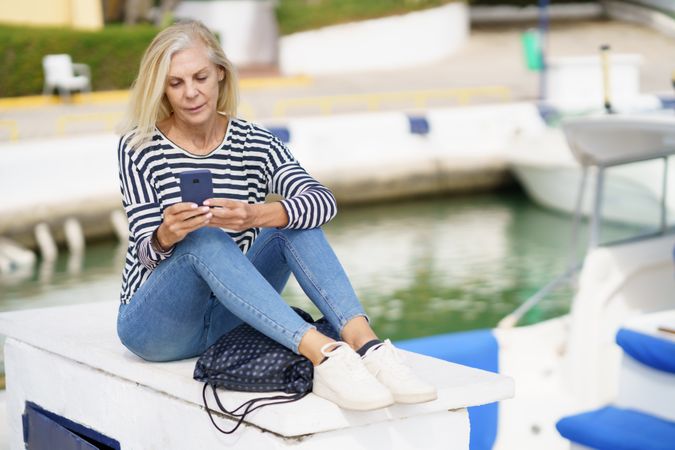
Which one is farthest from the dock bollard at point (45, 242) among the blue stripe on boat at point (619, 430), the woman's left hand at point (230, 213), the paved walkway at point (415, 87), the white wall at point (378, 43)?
the white wall at point (378, 43)

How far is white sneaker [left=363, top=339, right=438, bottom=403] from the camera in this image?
294cm

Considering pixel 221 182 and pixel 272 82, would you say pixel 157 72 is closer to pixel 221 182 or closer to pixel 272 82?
A: pixel 221 182

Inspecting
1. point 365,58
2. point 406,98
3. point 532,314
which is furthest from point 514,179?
point 365,58

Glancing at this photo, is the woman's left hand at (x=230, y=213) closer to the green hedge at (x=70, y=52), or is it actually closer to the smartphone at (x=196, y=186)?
the smartphone at (x=196, y=186)

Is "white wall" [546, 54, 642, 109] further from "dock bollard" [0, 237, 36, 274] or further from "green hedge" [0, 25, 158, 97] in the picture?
"dock bollard" [0, 237, 36, 274]

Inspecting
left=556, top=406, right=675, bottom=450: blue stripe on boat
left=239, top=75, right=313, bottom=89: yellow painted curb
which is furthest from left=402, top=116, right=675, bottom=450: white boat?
left=239, top=75, right=313, bottom=89: yellow painted curb

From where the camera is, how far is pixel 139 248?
3293mm

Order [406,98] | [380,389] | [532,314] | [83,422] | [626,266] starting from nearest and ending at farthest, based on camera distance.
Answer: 1. [380,389]
2. [83,422]
3. [626,266]
4. [532,314]
5. [406,98]

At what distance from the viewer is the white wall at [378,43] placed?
2434cm

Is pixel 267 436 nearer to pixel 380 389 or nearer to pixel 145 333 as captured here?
pixel 380 389

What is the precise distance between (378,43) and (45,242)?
14.0 metres

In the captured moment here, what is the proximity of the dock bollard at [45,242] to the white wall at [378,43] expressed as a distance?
476 inches

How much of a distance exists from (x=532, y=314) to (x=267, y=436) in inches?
294

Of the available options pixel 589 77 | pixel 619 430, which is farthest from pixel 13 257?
pixel 589 77
